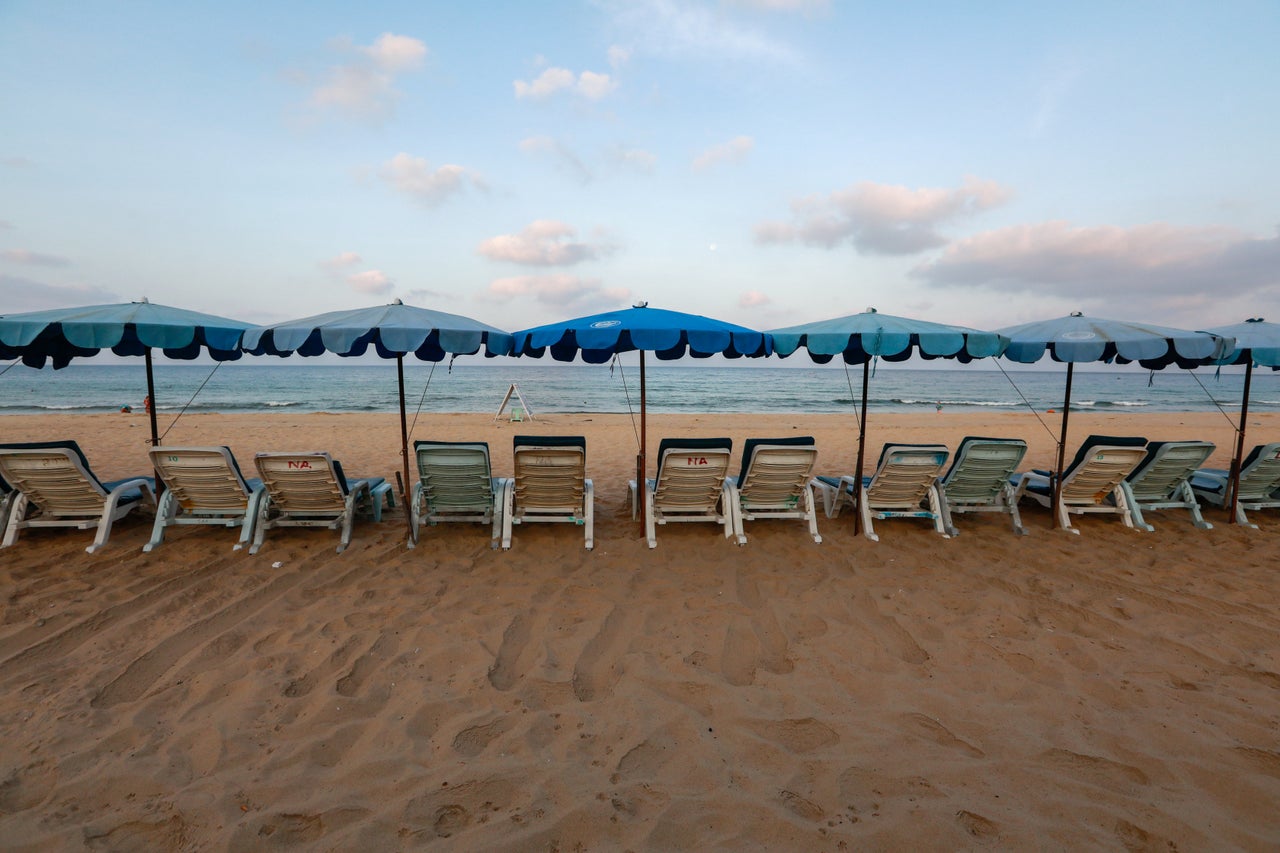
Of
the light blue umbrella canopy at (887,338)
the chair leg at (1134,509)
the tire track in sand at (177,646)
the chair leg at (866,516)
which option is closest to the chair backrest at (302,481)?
the tire track in sand at (177,646)

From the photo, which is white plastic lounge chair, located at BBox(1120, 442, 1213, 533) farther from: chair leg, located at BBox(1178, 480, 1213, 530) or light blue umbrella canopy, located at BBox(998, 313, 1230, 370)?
light blue umbrella canopy, located at BBox(998, 313, 1230, 370)

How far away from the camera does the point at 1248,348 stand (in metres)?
5.54

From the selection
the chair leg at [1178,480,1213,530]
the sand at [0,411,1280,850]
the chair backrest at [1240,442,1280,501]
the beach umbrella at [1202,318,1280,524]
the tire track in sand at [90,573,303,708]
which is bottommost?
the sand at [0,411,1280,850]

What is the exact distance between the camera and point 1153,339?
4973 millimetres

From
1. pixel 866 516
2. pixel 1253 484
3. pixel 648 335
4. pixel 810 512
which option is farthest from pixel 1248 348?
pixel 648 335

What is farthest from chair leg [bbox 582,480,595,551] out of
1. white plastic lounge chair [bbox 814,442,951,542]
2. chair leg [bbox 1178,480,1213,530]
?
chair leg [bbox 1178,480,1213,530]

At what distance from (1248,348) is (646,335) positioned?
19.6 ft

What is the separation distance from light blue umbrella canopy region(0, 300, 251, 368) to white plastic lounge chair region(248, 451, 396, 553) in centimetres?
112

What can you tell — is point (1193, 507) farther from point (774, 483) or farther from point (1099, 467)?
point (774, 483)

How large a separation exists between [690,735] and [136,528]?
18.3 feet

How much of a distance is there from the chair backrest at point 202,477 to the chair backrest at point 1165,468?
27.5ft

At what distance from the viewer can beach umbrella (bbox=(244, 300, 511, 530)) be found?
13.9ft

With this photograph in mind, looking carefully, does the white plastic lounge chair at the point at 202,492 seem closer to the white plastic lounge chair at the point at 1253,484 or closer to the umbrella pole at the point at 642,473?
the umbrella pole at the point at 642,473

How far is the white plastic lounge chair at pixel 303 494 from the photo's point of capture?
4719mm
